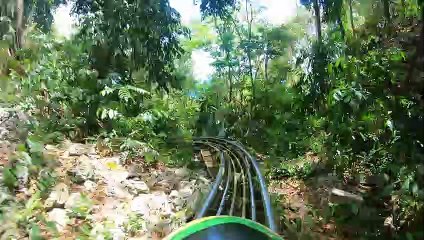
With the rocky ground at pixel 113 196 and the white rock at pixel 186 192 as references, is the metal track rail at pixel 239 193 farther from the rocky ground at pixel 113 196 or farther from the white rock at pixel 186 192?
the white rock at pixel 186 192

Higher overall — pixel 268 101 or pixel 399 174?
pixel 268 101

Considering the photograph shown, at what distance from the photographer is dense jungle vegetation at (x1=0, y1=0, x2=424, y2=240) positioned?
3.29 m

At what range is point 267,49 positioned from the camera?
37.9ft

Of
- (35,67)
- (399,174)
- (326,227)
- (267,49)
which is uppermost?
(267,49)

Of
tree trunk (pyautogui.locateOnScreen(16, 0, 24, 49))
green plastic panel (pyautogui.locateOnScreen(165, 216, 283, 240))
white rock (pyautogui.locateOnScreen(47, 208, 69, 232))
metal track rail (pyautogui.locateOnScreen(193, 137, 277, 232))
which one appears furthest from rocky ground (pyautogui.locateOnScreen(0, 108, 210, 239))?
tree trunk (pyautogui.locateOnScreen(16, 0, 24, 49))

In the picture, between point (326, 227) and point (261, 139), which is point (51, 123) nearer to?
point (326, 227)

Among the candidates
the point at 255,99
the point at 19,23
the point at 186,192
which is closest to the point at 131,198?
the point at 186,192

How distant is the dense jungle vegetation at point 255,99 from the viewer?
329cm

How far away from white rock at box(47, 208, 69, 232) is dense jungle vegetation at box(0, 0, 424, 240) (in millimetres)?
491

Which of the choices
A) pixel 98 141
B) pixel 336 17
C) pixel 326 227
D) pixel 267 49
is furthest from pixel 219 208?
pixel 267 49

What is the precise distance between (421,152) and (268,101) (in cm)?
797

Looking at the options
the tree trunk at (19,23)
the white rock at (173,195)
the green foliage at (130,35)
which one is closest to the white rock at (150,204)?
the white rock at (173,195)

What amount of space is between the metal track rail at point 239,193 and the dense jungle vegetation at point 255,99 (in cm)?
63

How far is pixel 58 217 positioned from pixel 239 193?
6.33ft
